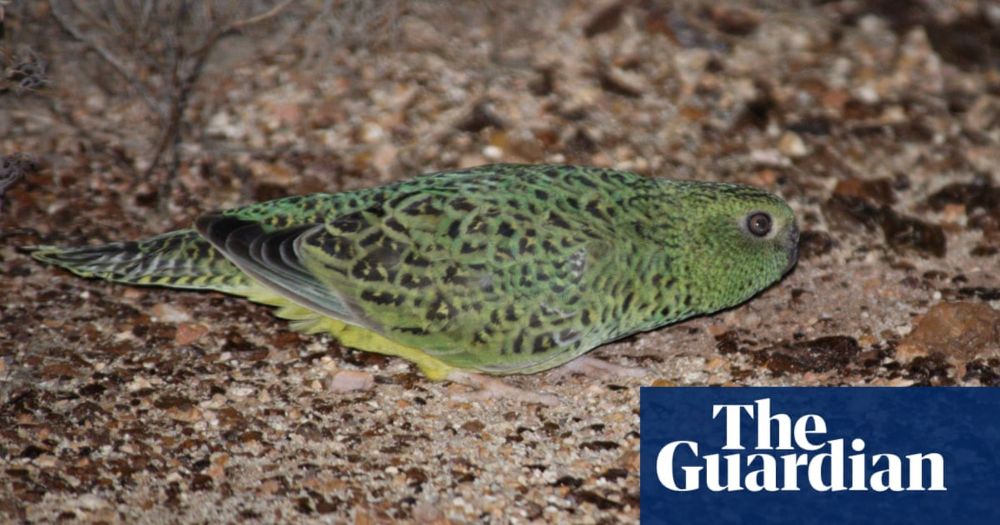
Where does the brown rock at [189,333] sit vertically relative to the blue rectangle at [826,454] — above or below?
above

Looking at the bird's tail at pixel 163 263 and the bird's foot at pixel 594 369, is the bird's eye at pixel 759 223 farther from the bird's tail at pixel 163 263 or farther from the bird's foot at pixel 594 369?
the bird's tail at pixel 163 263

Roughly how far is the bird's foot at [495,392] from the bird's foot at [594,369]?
9.2 inches

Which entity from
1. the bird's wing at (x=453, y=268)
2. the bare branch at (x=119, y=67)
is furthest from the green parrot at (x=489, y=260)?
the bare branch at (x=119, y=67)

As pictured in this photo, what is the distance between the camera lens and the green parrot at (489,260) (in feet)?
16.4

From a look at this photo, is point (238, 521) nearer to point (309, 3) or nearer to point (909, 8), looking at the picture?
point (309, 3)

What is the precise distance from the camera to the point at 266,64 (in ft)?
25.3

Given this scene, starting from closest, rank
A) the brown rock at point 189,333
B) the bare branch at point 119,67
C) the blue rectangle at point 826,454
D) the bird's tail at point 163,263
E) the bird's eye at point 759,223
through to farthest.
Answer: the blue rectangle at point 826,454 < the bird's eye at point 759,223 < the bird's tail at point 163,263 < the brown rock at point 189,333 < the bare branch at point 119,67

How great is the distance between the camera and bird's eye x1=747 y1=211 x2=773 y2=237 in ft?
17.2

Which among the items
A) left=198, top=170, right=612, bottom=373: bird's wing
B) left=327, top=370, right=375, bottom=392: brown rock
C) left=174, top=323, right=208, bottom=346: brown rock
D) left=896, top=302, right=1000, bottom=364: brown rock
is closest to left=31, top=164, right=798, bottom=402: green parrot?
Answer: left=198, top=170, right=612, bottom=373: bird's wing

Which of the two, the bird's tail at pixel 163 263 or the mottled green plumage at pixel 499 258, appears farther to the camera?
the bird's tail at pixel 163 263

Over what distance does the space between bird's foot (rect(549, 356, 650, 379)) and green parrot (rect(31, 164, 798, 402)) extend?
0.69ft

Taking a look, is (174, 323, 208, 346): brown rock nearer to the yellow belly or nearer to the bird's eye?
the yellow belly

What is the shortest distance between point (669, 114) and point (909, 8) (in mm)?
2136

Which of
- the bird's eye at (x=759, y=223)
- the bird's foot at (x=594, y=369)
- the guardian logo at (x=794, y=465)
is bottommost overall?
the guardian logo at (x=794, y=465)
